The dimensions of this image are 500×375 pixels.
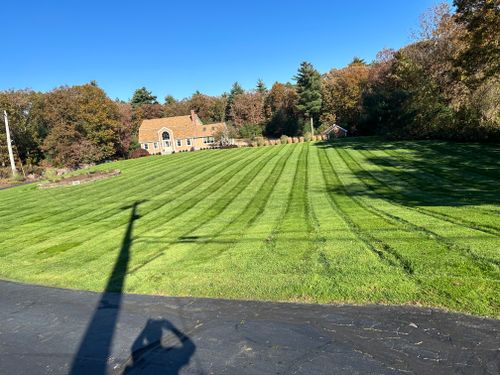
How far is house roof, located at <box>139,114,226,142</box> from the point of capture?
60.4m

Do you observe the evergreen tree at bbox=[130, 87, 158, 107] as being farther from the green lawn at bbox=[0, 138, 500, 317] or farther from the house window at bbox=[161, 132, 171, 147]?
the green lawn at bbox=[0, 138, 500, 317]

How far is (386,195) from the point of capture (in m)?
13.3

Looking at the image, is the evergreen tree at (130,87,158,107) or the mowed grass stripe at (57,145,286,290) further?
the evergreen tree at (130,87,158,107)

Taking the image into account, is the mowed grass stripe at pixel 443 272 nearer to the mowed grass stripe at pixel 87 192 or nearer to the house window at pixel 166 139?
the mowed grass stripe at pixel 87 192

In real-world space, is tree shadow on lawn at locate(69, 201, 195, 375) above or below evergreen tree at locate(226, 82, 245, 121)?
below

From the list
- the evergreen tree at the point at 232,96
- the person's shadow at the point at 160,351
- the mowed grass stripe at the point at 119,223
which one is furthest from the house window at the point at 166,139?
the person's shadow at the point at 160,351

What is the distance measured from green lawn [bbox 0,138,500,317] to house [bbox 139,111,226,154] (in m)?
41.0

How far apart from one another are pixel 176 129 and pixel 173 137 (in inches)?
61.9

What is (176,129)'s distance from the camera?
61062mm

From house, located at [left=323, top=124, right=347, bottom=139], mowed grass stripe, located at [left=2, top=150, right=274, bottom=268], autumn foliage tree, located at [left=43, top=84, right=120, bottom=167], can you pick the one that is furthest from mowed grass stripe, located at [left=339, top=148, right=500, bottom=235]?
autumn foliage tree, located at [left=43, top=84, right=120, bottom=167]

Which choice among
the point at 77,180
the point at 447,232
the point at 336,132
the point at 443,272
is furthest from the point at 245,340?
the point at 336,132

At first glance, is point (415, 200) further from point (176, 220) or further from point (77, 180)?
point (77, 180)

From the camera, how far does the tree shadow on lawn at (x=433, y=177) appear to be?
11.9 metres

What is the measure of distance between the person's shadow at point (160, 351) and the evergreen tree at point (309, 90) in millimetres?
58319
